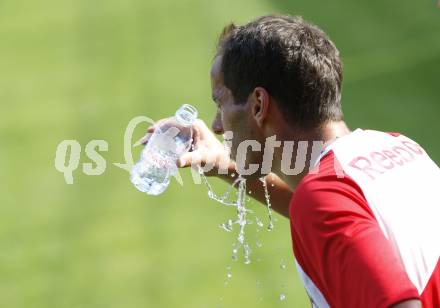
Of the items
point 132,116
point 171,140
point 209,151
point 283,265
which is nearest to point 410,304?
point 209,151

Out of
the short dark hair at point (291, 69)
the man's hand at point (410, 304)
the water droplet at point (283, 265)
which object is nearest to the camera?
the man's hand at point (410, 304)

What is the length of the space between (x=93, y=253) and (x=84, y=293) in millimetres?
287

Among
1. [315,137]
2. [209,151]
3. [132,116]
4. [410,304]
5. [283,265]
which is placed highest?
[315,137]

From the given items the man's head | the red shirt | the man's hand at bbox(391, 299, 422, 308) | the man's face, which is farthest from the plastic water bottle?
the man's hand at bbox(391, 299, 422, 308)

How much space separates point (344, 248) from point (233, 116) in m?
0.69

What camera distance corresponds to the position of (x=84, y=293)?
4047 millimetres

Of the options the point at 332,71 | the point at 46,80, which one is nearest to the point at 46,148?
the point at 46,80

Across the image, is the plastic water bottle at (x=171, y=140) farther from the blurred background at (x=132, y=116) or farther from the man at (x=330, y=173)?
the blurred background at (x=132, y=116)

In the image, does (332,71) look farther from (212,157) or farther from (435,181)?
(212,157)

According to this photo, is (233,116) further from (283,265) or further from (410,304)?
(283,265)

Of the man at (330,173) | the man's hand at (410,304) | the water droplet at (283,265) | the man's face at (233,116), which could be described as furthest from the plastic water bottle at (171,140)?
the water droplet at (283,265)

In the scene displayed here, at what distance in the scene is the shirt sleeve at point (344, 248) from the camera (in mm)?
1621

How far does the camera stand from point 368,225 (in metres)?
1.69

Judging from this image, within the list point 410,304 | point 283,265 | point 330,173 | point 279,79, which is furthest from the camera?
point 283,265
